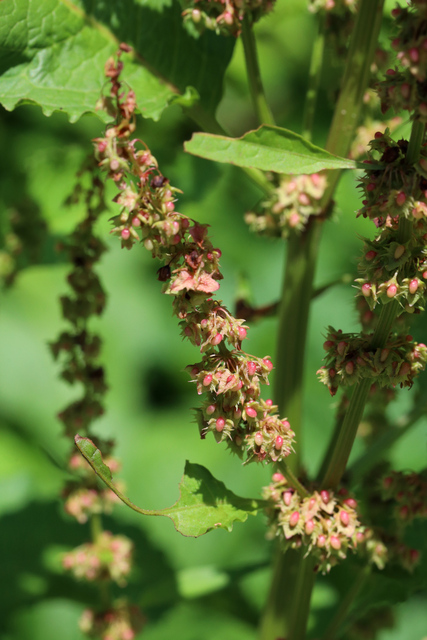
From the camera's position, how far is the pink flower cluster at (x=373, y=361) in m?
0.87

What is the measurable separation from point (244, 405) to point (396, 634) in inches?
57.8

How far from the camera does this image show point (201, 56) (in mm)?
1232

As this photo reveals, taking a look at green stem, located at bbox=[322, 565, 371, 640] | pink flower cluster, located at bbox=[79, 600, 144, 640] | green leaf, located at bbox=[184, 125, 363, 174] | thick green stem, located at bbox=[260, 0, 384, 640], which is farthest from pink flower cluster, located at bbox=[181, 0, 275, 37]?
pink flower cluster, located at bbox=[79, 600, 144, 640]

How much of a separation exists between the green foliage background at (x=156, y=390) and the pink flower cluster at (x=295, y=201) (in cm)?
34

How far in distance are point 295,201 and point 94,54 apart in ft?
1.26

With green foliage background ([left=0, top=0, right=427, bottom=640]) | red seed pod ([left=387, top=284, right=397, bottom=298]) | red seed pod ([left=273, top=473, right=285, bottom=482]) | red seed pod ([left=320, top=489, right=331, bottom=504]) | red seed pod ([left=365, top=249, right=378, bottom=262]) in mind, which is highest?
red seed pod ([left=365, top=249, right=378, bottom=262])

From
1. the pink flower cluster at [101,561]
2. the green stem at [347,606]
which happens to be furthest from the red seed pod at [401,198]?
the pink flower cluster at [101,561]

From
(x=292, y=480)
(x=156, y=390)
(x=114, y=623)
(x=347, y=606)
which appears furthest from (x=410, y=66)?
(x=156, y=390)

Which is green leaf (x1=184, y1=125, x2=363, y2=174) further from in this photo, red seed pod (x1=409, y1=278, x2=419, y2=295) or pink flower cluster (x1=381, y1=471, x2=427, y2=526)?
pink flower cluster (x1=381, y1=471, x2=427, y2=526)

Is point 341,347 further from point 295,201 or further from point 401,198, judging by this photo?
point 295,201

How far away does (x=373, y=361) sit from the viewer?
2.88 feet

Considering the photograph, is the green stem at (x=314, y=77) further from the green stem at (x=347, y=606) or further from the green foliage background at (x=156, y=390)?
the green stem at (x=347, y=606)

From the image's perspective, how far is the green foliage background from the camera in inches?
70.0

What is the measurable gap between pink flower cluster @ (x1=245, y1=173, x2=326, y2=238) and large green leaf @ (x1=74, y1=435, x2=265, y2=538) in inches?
16.6
